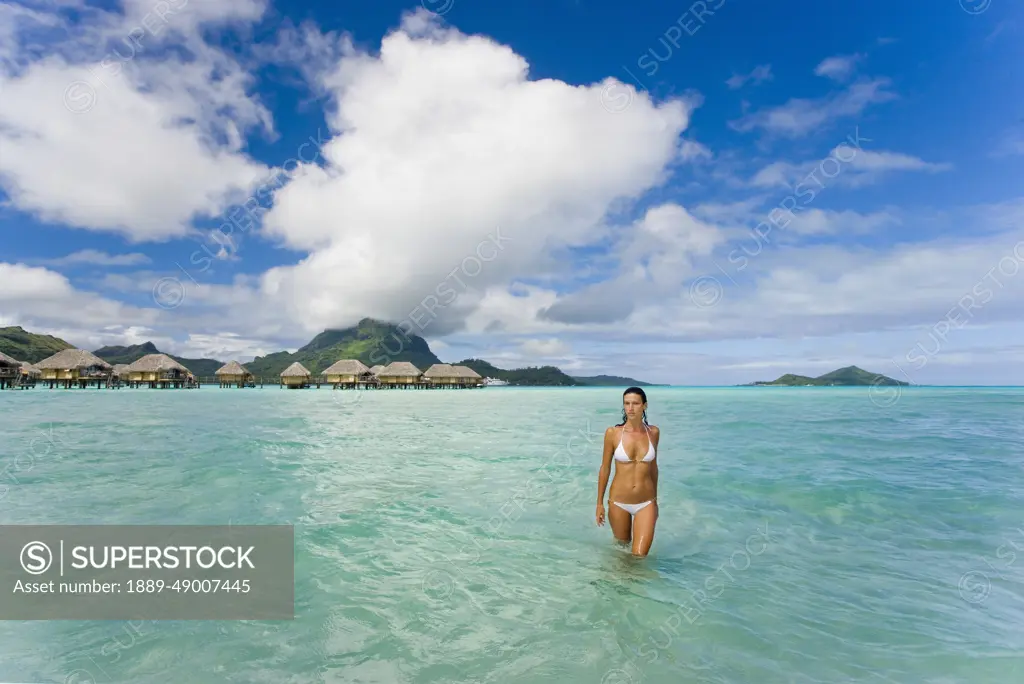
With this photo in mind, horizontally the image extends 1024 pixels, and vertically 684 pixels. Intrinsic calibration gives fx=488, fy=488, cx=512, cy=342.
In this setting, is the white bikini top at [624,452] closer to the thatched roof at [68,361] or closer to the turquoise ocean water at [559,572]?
the turquoise ocean water at [559,572]

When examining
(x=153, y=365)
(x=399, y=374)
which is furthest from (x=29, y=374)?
(x=399, y=374)

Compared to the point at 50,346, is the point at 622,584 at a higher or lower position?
lower

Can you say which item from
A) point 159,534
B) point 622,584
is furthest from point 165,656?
point 622,584

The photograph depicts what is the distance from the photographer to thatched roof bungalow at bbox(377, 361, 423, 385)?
109438mm

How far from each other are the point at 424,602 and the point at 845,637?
4451 millimetres

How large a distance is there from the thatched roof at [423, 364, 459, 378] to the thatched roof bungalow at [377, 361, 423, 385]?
14.8 ft

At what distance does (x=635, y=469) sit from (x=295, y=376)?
109 meters

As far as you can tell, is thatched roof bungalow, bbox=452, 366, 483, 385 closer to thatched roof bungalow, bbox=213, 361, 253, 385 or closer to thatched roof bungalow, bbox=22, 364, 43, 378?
thatched roof bungalow, bbox=213, 361, 253, 385

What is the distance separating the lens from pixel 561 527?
8.80m

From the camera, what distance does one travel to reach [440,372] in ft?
389

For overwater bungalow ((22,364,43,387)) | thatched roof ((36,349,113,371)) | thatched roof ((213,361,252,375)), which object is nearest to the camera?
thatched roof ((36,349,113,371))

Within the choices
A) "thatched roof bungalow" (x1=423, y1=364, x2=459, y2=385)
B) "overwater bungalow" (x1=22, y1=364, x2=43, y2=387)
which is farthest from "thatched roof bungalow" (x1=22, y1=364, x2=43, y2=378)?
"thatched roof bungalow" (x1=423, y1=364, x2=459, y2=385)

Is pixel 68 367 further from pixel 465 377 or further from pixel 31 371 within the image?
pixel 465 377

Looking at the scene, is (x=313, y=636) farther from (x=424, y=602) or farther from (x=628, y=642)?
(x=628, y=642)
